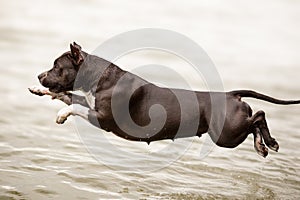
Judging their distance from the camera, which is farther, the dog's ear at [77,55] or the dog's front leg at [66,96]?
the dog's front leg at [66,96]

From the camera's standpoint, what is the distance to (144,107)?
759 cm

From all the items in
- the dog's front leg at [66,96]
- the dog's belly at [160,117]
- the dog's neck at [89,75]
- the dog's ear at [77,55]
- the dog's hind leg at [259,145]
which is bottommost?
the dog's hind leg at [259,145]

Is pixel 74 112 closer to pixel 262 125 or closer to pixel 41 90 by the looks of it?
pixel 41 90

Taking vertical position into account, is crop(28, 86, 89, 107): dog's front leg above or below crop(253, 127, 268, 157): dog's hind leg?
above

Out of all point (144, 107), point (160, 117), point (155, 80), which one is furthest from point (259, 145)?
point (155, 80)

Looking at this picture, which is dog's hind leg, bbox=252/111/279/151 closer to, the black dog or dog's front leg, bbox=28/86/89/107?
the black dog

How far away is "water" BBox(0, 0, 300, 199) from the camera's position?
8109 mm

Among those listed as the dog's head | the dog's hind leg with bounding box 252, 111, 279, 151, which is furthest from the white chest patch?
the dog's hind leg with bounding box 252, 111, 279, 151

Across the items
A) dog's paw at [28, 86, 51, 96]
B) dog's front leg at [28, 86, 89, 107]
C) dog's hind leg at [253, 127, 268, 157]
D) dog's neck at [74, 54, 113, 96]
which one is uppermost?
dog's neck at [74, 54, 113, 96]

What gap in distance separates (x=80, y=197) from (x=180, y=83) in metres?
5.36

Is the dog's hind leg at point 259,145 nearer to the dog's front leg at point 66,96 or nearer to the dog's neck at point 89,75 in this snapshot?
the dog's neck at point 89,75

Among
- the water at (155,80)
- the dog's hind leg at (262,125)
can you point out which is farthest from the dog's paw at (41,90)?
the dog's hind leg at (262,125)

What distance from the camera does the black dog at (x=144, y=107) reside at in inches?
292

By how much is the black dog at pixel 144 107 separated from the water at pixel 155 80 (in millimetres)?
832
